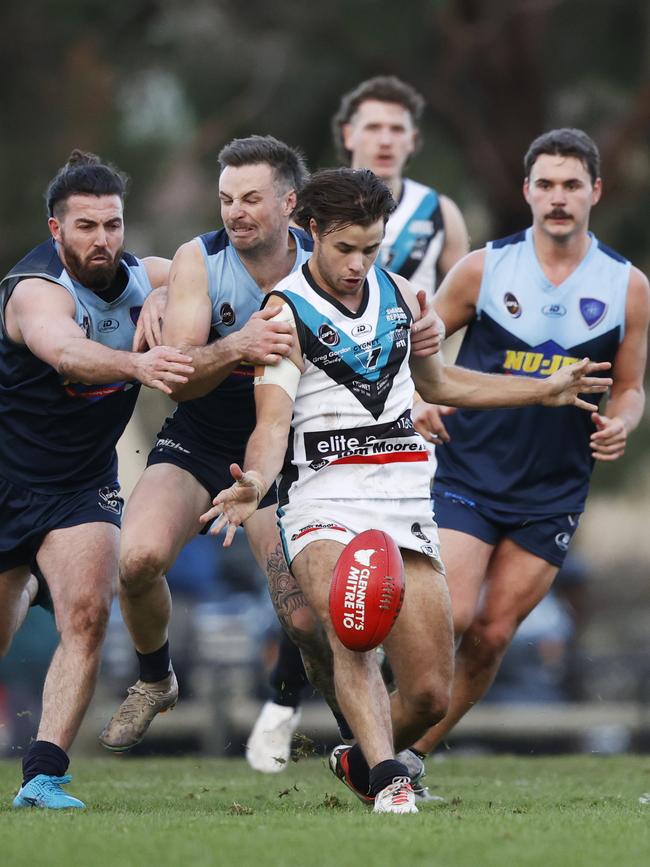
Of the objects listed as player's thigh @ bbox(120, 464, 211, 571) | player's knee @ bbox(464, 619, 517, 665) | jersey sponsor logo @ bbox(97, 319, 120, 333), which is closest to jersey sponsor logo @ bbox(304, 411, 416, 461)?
player's thigh @ bbox(120, 464, 211, 571)

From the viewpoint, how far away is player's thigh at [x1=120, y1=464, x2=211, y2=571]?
7074mm

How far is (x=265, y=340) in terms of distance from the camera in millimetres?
6379

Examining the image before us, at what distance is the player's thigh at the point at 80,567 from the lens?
683 cm

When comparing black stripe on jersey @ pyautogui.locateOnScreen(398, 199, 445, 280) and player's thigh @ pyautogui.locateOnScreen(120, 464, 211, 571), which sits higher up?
black stripe on jersey @ pyautogui.locateOnScreen(398, 199, 445, 280)

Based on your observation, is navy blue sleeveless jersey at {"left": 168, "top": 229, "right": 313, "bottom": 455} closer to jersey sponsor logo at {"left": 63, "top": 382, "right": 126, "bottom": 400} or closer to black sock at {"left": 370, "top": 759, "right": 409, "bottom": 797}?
jersey sponsor logo at {"left": 63, "top": 382, "right": 126, "bottom": 400}

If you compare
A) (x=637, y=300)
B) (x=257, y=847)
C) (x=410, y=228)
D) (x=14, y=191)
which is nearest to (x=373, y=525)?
(x=257, y=847)

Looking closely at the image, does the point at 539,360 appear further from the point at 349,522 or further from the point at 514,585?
the point at 349,522

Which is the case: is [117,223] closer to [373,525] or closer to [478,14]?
[373,525]

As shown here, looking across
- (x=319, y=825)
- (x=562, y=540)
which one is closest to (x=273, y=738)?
(x=562, y=540)

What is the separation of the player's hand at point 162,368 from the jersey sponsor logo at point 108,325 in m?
0.72

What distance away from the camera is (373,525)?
21.2 feet

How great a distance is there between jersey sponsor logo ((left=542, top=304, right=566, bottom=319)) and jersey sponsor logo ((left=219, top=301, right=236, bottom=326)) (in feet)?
5.46

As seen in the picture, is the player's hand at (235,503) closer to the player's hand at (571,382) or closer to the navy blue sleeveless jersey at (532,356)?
the player's hand at (571,382)

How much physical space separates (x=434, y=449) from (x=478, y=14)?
9.66 m
